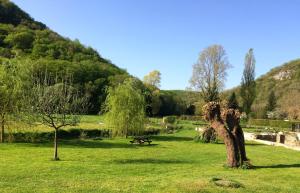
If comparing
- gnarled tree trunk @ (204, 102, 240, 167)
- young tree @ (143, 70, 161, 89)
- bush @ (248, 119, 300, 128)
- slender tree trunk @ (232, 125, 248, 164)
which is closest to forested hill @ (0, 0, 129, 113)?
young tree @ (143, 70, 161, 89)

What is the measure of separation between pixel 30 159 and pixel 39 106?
2.79 metres

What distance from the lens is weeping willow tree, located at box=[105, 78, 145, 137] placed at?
4078 cm

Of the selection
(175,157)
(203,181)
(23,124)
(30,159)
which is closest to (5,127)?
(23,124)

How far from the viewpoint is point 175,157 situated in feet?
76.7

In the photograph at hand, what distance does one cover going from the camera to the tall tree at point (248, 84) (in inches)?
2822

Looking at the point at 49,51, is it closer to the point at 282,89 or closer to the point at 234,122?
→ the point at 282,89

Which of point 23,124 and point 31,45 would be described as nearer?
point 23,124

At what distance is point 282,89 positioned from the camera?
135 meters

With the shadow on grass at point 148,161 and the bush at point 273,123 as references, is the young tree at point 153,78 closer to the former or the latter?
the bush at point 273,123

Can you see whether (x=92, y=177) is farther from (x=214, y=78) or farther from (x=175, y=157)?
(x=214, y=78)

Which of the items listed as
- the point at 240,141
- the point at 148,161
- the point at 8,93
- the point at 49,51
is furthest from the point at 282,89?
the point at 148,161

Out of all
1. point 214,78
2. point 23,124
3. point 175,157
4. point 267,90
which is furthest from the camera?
point 267,90

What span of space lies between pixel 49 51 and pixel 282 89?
7777 cm

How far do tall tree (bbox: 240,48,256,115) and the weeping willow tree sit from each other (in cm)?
3395
